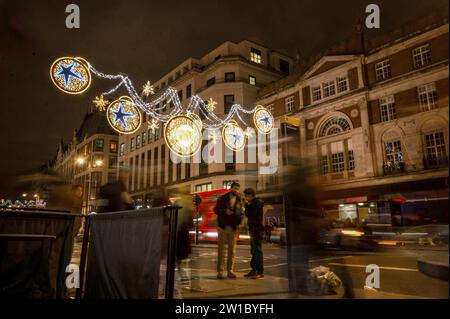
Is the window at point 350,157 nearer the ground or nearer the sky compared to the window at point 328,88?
nearer the ground

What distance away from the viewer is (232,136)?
13875 mm

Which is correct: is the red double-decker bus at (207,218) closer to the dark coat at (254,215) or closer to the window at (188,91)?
the dark coat at (254,215)

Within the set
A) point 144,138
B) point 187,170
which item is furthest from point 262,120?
point 144,138

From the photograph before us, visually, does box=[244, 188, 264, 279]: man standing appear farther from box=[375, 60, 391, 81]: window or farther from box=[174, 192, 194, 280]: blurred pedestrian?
box=[375, 60, 391, 81]: window

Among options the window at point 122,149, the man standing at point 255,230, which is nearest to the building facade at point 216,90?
the window at point 122,149

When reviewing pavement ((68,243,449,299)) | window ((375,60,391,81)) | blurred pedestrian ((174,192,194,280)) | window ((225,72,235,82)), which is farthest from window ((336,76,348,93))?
blurred pedestrian ((174,192,194,280))

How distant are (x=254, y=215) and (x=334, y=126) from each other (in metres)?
23.7

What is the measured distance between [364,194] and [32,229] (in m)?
24.4

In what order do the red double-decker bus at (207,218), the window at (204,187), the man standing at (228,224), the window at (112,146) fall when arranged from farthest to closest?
the window at (112,146) < the window at (204,187) < the red double-decker bus at (207,218) < the man standing at (228,224)

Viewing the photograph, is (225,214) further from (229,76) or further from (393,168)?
(229,76)

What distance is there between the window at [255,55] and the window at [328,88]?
12.1 meters

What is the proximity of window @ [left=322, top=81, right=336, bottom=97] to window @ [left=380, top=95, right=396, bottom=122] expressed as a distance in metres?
4.62

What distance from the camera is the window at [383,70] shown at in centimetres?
2531
